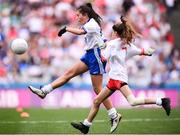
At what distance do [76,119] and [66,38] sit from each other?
281 inches

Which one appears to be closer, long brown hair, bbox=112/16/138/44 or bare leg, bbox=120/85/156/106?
bare leg, bbox=120/85/156/106

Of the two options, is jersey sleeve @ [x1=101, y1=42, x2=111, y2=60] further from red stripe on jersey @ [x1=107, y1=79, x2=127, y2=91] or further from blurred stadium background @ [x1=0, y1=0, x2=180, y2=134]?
blurred stadium background @ [x1=0, y1=0, x2=180, y2=134]

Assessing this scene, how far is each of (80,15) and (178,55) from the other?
10456 millimetres

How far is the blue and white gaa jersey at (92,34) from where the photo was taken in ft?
39.0

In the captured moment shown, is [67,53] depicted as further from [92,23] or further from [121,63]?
[121,63]

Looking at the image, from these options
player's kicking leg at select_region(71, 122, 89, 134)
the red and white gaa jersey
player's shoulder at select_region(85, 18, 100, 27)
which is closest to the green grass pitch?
player's kicking leg at select_region(71, 122, 89, 134)

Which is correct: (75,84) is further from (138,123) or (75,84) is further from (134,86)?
(138,123)

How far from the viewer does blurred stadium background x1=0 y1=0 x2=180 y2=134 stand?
1928 cm

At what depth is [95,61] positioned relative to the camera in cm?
1201

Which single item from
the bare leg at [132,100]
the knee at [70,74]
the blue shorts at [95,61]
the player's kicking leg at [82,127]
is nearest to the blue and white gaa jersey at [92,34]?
the blue shorts at [95,61]

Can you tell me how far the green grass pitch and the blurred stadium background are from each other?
73 cm

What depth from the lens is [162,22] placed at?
74.7 feet

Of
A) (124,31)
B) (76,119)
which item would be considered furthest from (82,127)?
(76,119)

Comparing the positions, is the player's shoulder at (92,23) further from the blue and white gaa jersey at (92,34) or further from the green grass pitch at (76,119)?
the green grass pitch at (76,119)
